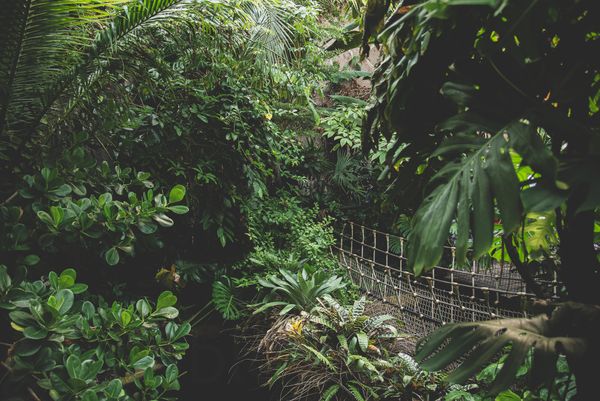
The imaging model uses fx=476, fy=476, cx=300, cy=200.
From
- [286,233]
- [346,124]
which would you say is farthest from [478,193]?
[346,124]

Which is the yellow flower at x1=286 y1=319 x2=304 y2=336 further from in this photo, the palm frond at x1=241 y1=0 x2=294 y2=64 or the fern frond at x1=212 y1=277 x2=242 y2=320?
the palm frond at x1=241 y1=0 x2=294 y2=64

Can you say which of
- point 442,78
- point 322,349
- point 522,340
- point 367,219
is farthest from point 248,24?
point 367,219

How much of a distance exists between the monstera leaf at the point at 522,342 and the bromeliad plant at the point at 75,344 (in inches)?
39.0

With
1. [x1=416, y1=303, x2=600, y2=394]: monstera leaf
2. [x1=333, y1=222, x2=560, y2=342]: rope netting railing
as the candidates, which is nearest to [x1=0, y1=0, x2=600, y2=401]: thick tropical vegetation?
[x1=416, y1=303, x2=600, y2=394]: monstera leaf

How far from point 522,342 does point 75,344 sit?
4.50 feet

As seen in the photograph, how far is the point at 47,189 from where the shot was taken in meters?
1.77

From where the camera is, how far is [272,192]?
4.19 m

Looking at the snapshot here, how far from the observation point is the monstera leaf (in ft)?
2.84

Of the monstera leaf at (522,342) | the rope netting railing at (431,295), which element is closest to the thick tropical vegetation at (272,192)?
the monstera leaf at (522,342)

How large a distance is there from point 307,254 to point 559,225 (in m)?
2.38

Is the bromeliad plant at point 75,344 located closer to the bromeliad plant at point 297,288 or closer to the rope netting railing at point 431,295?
the bromeliad plant at point 297,288

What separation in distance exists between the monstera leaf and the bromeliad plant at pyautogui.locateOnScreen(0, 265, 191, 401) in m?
0.99

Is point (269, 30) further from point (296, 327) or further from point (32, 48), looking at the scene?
point (296, 327)

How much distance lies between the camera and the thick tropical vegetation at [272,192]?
3.16 ft
